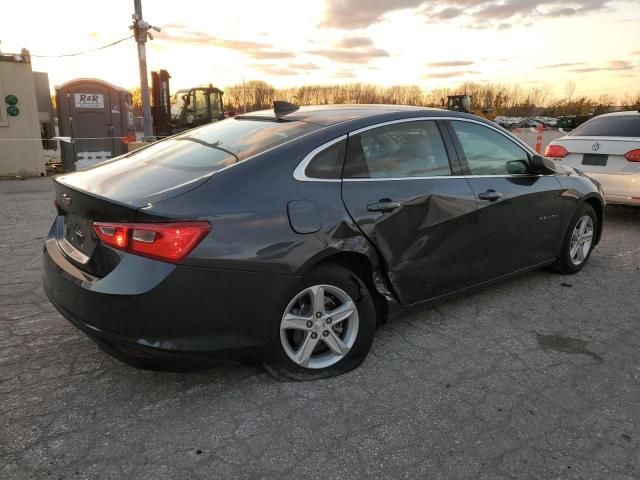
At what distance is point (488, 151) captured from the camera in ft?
13.3

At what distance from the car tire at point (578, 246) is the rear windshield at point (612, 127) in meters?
2.55

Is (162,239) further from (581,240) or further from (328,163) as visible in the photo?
(581,240)

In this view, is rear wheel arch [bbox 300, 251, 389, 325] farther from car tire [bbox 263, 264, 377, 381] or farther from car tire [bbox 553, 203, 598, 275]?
car tire [bbox 553, 203, 598, 275]

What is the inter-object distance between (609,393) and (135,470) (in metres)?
2.54

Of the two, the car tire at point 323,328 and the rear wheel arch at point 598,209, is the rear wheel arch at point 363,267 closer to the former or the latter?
the car tire at point 323,328

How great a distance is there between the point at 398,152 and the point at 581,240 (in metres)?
2.67

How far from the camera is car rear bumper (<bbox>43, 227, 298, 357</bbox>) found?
96.1 inches

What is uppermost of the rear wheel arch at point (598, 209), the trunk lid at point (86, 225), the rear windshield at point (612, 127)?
the rear windshield at point (612, 127)

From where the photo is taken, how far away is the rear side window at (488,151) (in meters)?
3.83

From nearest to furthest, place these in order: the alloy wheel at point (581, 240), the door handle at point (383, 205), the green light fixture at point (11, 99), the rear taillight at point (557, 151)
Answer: the door handle at point (383, 205)
the alloy wheel at point (581, 240)
the rear taillight at point (557, 151)
the green light fixture at point (11, 99)

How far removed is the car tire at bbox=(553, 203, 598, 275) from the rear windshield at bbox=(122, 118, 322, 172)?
2917 mm

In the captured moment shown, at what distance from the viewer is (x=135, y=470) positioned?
2283 mm

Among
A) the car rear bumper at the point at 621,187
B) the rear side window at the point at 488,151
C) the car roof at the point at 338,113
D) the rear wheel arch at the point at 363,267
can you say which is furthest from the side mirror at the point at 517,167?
the car rear bumper at the point at 621,187

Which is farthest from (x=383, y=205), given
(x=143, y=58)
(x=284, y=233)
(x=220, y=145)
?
(x=143, y=58)
